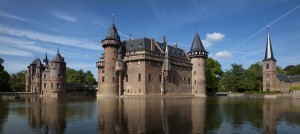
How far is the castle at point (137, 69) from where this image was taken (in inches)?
2359

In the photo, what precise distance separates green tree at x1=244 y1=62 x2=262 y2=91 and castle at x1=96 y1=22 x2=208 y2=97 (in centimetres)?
2548

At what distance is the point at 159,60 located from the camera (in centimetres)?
6344

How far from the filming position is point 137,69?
6034cm

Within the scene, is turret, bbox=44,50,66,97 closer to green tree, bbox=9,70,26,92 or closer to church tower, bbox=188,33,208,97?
green tree, bbox=9,70,26,92

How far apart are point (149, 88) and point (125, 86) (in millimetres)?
6328

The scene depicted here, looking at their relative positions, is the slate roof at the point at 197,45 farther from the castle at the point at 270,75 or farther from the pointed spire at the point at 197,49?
the castle at the point at 270,75

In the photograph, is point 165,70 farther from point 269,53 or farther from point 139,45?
point 269,53

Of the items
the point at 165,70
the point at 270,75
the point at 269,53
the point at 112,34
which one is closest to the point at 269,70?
the point at 270,75

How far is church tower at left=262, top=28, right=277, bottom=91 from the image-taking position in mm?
86562

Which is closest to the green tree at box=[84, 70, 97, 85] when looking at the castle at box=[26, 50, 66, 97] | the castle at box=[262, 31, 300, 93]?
the castle at box=[26, 50, 66, 97]

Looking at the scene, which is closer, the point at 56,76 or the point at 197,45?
the point at 56,76

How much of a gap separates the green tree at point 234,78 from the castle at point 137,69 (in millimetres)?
20751

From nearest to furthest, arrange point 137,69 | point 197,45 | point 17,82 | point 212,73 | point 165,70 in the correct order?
1. point 137,69
2. point 165,70
3. point 197,45
4. point 212,73
5. point 17,82

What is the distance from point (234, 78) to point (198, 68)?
1634cm
